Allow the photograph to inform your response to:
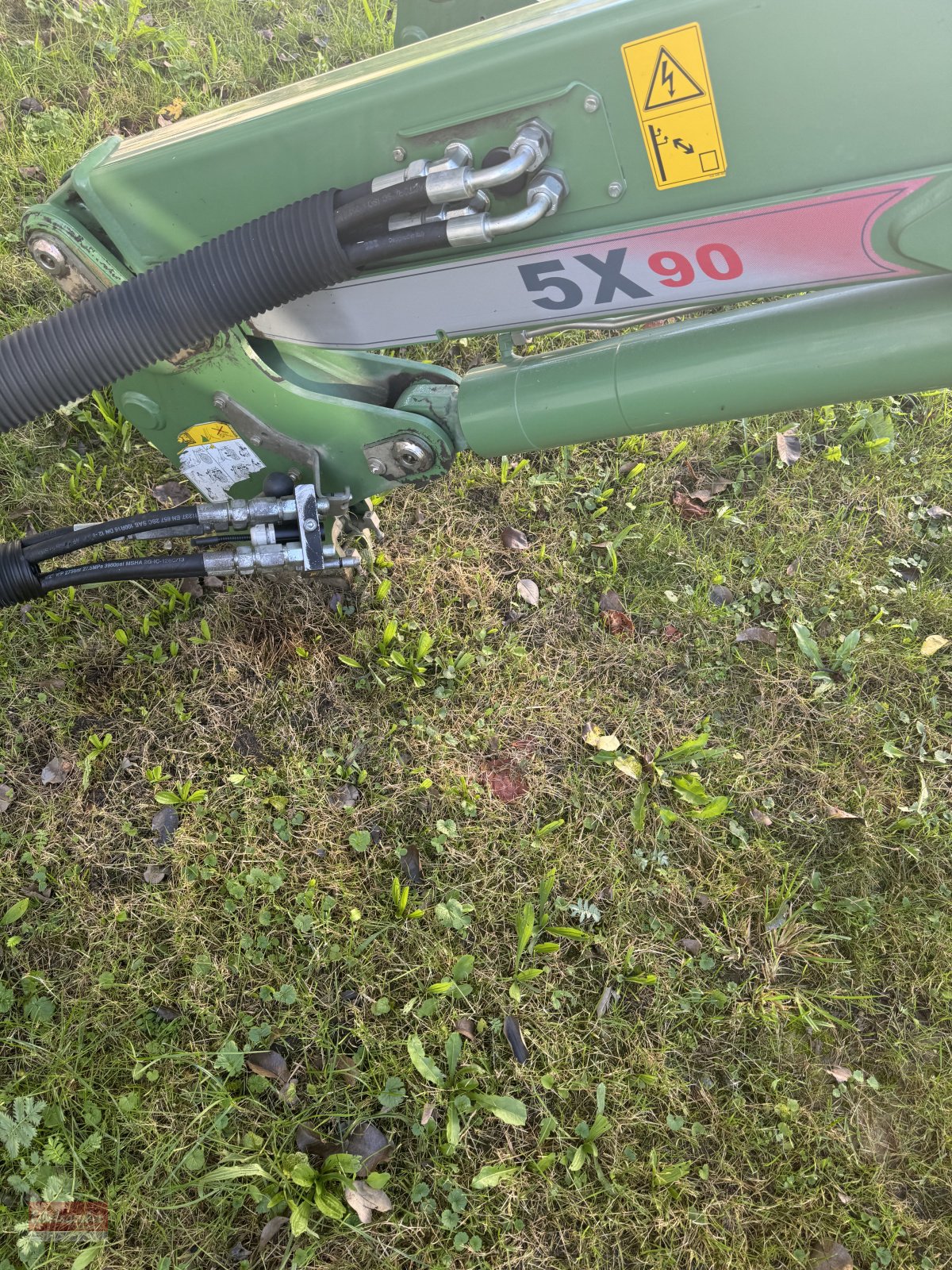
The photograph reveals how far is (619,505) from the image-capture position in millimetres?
2936

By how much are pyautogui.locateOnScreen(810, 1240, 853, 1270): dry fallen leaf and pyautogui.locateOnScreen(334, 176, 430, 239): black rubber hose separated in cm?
243

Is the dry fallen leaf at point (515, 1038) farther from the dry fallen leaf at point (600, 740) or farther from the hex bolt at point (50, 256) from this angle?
the hex bolt at point (50, 256)

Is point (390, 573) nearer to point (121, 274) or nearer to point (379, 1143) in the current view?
point (121, 274)

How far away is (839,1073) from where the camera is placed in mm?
2178

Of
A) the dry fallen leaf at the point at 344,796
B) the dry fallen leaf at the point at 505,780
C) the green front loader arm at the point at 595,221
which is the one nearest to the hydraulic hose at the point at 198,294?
the green front loader arm at the point at 595,221

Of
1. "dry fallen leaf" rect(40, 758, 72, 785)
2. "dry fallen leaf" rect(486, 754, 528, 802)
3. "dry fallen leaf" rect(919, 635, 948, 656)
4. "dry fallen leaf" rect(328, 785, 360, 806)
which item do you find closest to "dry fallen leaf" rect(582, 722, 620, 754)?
"dry fallen leaf" rect(486, 754, 528, 802)

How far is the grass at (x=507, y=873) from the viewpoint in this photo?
1983 millimetres

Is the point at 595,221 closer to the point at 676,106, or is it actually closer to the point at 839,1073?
the point at 676,106

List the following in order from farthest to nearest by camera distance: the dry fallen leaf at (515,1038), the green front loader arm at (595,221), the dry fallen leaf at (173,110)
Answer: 1. the dry fallen leaf at (173,110)
2. the dry fallen leaf at (515,1038)
3. the green front loader arm at (595,221)

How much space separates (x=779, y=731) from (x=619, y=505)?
0.93 metres

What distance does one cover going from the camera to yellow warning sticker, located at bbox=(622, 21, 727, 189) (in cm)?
130

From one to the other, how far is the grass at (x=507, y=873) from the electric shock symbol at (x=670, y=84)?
1542 millimetres

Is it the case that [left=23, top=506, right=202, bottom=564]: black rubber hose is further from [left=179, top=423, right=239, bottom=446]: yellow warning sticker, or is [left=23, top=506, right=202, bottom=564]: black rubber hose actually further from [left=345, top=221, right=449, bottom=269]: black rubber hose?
[left=345, top=221, right=449, bottom=269]: black rubber hose
